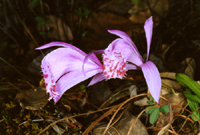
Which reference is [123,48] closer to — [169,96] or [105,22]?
[169,96]

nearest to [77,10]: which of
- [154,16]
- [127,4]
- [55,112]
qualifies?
[127,4]

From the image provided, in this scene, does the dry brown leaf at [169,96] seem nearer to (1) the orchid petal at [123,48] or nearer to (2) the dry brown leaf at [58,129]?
(1) the orchid petal at [123,48]

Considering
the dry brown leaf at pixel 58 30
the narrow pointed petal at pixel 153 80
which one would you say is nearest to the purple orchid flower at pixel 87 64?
the narrow pointed petal at pixel 153 80

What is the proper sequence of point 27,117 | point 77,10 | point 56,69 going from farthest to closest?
point 77,10, point 27,117, point 56,69

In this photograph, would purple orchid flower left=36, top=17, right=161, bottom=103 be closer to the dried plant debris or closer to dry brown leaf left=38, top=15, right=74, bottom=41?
the dried plant debris

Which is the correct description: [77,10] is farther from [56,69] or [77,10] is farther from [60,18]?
[56,69]

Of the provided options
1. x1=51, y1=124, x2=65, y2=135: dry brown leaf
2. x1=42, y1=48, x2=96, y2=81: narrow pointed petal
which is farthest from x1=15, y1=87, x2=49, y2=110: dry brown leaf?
x1=42, y1=48, x2=96, y2=81: narrow pointed petal
